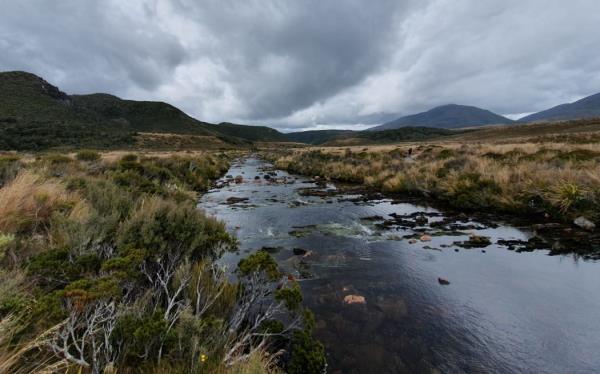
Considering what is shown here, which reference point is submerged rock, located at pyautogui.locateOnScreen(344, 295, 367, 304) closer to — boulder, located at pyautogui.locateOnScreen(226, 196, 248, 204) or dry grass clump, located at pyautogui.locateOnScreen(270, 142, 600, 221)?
dry grass clump, located at pyautogui.locateOnScreen(270, 142, 600, 221)

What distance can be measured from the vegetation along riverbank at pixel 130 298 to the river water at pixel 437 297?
1.01 meters

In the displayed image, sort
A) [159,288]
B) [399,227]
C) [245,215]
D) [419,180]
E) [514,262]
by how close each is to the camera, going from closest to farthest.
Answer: [159,288] < [514,262] < [399,227] < [245,215] < [419,180]

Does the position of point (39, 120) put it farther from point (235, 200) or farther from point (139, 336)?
point (139, 336)

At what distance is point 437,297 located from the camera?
5.02 m

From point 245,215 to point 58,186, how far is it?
5848mm

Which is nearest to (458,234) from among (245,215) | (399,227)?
(399,227)

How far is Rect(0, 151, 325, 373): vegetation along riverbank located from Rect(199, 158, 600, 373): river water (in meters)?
1.01

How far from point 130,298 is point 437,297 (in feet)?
16.1

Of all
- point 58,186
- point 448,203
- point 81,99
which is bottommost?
point 448,203

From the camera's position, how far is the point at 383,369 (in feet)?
11.3

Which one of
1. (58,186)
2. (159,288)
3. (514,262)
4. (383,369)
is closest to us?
(383,369)

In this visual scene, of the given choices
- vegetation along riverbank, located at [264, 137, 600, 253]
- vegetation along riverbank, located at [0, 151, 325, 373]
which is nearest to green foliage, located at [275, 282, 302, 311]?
vegetation along riverbank, located at [0, 151, 325, 373]

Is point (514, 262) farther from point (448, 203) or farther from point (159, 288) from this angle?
point (159, 288)

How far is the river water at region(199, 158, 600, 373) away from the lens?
11.9 ft
